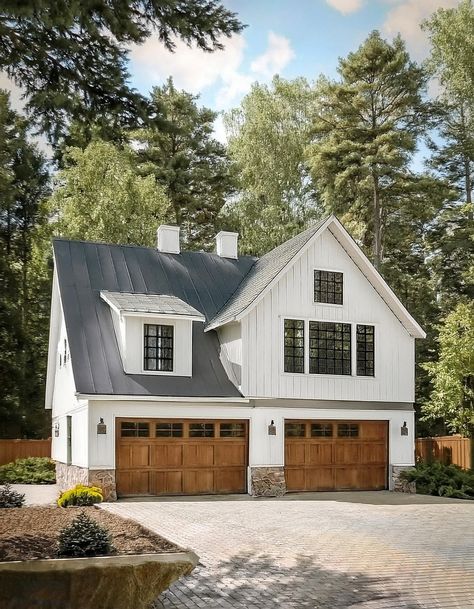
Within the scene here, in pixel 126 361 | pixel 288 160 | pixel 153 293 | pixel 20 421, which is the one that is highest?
pixel 288 160

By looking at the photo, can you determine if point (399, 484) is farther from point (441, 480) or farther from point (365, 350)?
point (365, 350)

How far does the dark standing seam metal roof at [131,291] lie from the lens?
17.6 m

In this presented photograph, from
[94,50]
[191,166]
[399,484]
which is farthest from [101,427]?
[191,166]

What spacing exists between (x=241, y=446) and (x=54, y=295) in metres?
8.00

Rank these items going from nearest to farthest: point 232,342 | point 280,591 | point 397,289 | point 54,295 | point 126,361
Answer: point 280,591 → point 126,361 → point 232,342 → point 54,295 → point 397,289

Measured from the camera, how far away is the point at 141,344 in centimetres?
1816

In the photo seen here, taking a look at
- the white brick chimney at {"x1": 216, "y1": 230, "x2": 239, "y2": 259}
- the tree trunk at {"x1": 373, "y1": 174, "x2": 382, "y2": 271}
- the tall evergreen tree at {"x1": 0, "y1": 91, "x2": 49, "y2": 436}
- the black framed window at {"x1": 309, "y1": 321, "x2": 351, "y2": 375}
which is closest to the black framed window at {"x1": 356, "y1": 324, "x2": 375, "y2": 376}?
the black framed window at {"x1": 309, "y1": 321, "x2": 351, "y2": 375}

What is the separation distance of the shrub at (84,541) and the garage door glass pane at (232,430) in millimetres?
10804

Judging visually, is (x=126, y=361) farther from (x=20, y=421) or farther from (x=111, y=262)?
(x=20, y=421)

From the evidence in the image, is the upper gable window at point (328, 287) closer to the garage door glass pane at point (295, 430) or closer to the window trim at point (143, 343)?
the garage door glass pane at point (295, 430)

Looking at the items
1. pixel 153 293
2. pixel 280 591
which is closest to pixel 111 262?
pixel 153 293

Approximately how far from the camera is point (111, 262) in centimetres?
2092

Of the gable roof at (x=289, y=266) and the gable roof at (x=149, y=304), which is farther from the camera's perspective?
the gable roof at (x=289, y=266)

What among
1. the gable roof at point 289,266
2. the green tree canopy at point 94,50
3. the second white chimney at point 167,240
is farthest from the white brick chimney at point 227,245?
the green tree canopy at point 94,50
